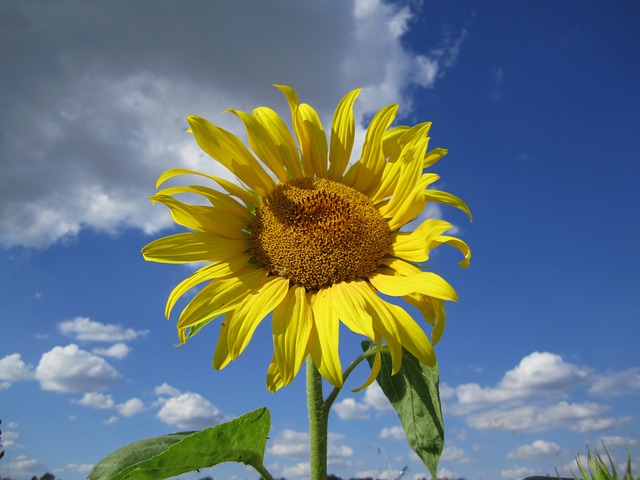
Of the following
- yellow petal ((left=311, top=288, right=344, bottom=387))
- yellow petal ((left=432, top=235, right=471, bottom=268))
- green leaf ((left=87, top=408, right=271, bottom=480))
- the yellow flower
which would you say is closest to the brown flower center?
the yellow flower

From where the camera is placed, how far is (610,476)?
3.54m

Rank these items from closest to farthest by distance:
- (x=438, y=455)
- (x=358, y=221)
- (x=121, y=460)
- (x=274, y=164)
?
1. (x=121, y=460)
2. (x=438, y=455)
3. (x=358, y=221)
4. (x=274, y=164)

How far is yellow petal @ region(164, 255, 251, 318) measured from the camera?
12.4 feet

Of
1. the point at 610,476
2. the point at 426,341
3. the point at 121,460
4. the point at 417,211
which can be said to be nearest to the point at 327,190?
the point at 417,211

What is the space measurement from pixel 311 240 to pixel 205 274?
70 cm

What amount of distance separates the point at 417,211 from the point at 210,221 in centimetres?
131

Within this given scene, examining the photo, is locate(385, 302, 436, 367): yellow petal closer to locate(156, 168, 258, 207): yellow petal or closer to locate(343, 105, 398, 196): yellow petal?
locate(343, 105, 398, 196): yellow petal

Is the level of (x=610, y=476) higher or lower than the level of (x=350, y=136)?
lower

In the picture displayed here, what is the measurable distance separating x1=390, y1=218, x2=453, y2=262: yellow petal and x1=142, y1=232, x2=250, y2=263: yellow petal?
40.3 inches

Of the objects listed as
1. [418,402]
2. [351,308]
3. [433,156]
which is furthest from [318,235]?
[418,402]

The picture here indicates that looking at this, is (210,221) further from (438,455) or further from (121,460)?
(438,455)

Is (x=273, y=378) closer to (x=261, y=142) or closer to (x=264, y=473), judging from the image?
(x=264, y=473)

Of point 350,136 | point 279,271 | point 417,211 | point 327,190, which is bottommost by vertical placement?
point 279,271

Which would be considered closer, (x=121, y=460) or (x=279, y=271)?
(x=121, y=460)
